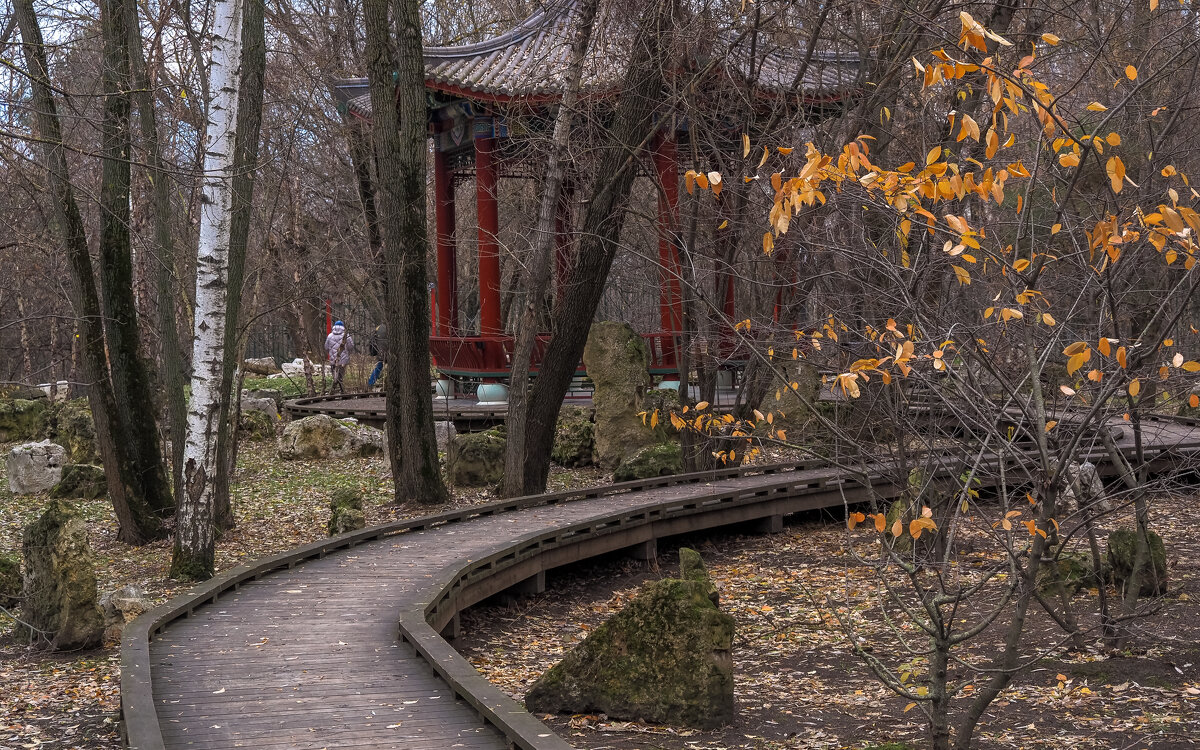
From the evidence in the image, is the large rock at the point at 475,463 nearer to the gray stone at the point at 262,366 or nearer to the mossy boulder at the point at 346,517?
the mossy boulder at the point at 346,517

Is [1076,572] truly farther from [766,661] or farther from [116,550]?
[116,550]

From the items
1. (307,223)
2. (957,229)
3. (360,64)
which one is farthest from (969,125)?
(307,223)

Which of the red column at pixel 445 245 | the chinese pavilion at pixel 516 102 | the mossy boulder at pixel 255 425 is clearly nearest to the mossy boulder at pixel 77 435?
the mossy boulder at pixel 255 425

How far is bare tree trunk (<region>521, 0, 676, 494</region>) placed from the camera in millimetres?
12891

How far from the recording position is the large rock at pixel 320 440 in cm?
1905

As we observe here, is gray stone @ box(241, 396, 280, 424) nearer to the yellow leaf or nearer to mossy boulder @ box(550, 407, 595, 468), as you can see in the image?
mossy boulder @ box(550, 407, 595, 468)

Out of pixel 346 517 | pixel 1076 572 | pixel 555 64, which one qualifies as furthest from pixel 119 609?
pixel 555 64

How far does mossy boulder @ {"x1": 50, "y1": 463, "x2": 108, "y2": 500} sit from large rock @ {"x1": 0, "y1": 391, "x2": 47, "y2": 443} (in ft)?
20.7

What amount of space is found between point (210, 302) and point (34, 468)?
834cm

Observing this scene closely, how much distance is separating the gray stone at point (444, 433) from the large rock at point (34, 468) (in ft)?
18.5

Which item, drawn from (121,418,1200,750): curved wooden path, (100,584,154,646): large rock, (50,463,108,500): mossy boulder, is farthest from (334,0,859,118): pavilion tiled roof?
(100,584,154,646): large rock

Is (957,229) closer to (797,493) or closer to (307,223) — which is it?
(797,493)

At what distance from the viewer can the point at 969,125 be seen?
384cm

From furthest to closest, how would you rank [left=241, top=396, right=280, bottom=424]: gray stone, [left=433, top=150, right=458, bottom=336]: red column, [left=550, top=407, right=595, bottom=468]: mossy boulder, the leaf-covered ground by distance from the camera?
[left=241, top=396, right=280, bottom=424]: gray stone, [left=433, top=150, right=458, bottom=336]: red column, [left=550, top=407, right=595, bottom=468]: mossy boulder, the leaf-covered ground
